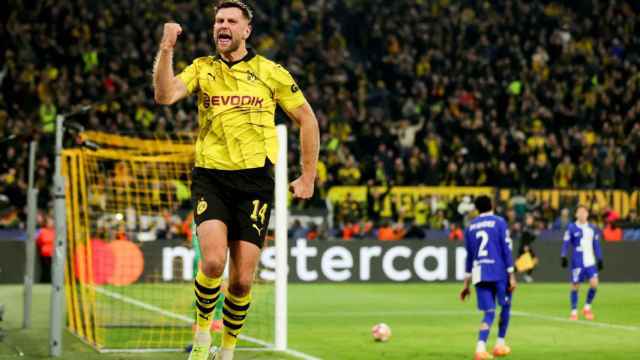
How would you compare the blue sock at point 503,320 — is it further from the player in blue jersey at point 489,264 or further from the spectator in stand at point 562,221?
the spectator in stand at point 562,221

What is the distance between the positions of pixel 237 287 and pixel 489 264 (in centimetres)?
608

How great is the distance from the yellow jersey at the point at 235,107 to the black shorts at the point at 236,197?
0.05 metres

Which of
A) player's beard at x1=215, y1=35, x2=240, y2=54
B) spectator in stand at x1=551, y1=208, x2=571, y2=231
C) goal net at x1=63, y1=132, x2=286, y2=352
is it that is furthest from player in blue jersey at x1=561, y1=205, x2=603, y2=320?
player's beard at x1=215, y1=35, x2=240, y2=54

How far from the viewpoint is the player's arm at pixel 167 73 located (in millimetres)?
7164

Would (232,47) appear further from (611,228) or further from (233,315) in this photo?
(611,228)

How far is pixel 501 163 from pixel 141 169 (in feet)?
34.7

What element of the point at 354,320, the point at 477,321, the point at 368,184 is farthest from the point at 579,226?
the point at 368,184

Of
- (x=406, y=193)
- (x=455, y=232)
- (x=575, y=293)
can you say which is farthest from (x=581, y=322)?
(x=406, y=193)

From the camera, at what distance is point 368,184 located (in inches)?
1225

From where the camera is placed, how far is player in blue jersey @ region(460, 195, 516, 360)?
1378 cm

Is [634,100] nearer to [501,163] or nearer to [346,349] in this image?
[501,163]

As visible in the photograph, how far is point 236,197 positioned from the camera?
8.05 m

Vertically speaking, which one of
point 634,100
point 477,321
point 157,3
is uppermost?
point 157,3

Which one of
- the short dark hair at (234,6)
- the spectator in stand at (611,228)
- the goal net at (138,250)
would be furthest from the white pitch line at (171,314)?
the spectator in stand at (611,228)
